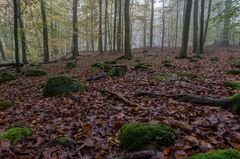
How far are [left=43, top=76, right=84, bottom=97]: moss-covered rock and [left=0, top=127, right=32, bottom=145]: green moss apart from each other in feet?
11.1

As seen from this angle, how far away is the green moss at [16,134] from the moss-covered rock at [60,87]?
3378mm

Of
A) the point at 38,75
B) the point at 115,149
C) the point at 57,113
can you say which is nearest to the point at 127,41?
the point at 38,75

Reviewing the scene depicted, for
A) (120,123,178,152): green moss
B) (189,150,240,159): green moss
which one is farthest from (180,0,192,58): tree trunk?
(189,150,240,159): green moss

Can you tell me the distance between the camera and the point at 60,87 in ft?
26.9

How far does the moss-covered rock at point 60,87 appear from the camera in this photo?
8.12 m

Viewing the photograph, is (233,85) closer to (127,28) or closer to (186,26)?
(186,26)

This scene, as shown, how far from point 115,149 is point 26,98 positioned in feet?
18.2

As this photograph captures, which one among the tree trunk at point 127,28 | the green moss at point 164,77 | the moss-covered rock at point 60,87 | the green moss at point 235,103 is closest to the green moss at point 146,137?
the green moss at point 235,103

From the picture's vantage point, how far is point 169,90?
744cm

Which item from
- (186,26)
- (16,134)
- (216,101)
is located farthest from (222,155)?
(186,26)

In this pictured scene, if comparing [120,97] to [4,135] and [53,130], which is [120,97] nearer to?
[53,130]

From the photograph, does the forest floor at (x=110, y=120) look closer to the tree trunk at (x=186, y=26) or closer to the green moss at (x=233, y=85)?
the green moss at (x=233, y=85)

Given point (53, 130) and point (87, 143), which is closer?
point (87, 143)

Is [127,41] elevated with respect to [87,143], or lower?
elevated
